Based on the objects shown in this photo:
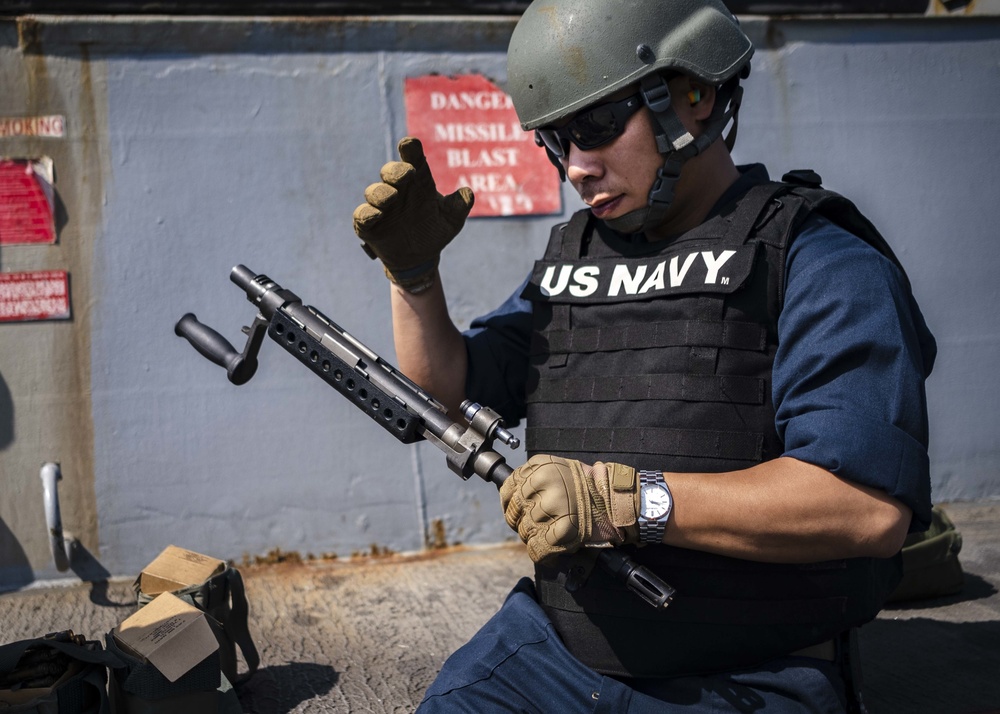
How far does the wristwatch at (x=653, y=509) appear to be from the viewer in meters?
1.60

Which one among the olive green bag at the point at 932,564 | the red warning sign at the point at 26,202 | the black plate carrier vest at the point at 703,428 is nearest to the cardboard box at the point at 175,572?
the black plate carrier vest at the point at 703,428

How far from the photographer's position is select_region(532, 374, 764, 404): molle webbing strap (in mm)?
1776

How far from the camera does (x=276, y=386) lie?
3.84 m

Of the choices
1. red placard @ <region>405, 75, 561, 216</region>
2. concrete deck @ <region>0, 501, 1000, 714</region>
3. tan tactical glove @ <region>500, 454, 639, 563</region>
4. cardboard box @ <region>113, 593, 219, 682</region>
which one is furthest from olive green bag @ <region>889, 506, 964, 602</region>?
cardboard box @ <region>113, 593, 219, 682</region>

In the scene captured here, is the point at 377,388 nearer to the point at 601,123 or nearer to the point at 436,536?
the point at 601,123

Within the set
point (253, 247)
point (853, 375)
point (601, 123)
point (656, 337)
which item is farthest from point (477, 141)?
point (853, 375)

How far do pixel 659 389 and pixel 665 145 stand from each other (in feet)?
1.68

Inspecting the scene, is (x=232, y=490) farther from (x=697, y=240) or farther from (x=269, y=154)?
(x=697, y=240)

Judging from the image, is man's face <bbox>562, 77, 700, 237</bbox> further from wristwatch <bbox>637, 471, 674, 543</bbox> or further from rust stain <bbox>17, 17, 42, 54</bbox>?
rust stain <bbox>17, 17, 42, 54</bbox>

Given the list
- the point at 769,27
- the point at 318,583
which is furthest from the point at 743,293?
the point at 769,27

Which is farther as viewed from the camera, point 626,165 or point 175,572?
point 175,572

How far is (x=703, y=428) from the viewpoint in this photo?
5.84 ft

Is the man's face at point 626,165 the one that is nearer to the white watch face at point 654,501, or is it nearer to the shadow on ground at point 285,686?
the white watch face at point 654,501

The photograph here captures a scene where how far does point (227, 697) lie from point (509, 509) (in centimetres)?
120
